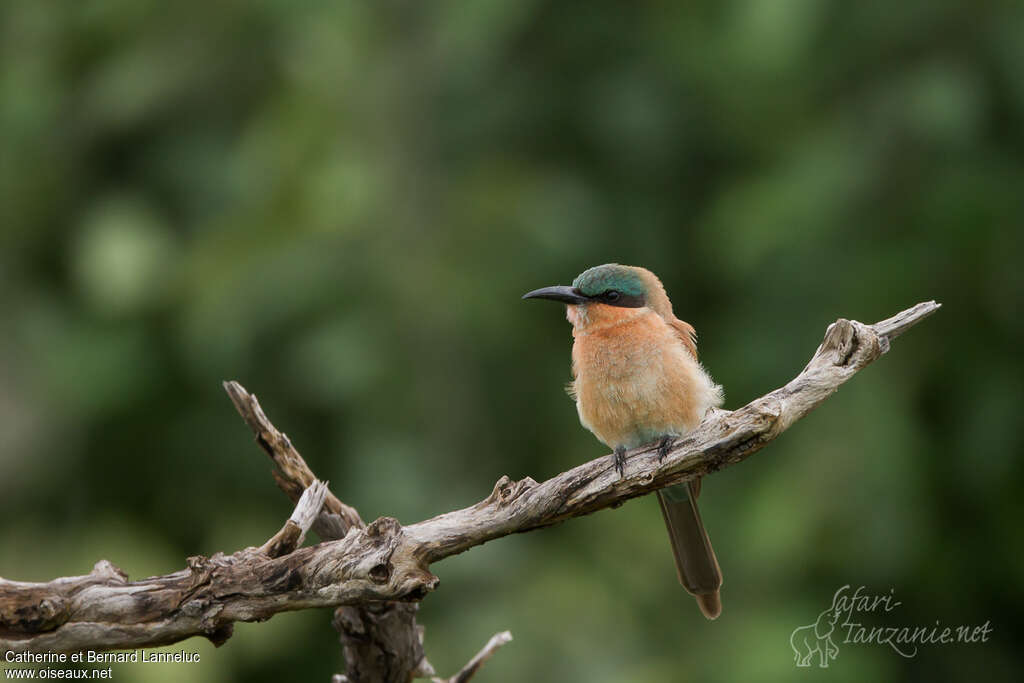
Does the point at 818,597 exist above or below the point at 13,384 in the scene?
below

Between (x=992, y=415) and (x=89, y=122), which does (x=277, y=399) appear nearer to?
(x=89, y=122)

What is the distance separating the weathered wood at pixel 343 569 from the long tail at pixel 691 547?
43.4 inches

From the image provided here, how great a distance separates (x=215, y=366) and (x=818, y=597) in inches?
124

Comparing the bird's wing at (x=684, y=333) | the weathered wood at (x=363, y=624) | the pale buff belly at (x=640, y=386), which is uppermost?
the bird's wing at (x=684, y=333)

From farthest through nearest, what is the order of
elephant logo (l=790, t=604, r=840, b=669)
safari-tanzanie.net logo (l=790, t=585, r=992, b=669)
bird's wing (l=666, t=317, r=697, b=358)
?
safari-tanzanie.net logo (l=790, t=585, r=992, b=669) < elephant logo (l=790, t=604, r=840, b=669) < bird's wing (l=666, t=317, r=697, b=358)

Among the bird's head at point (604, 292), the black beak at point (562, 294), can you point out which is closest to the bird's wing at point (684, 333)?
the bird's head at point (604, 292)

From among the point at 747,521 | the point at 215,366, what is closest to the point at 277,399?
the point at 215,366

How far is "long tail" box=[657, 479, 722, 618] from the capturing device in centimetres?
425

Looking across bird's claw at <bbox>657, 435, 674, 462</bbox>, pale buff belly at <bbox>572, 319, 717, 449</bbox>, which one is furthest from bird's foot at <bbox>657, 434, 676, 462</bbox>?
pale buff belly at <bbox>572, 319, 717, 449</bbox>

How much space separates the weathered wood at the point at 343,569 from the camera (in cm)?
309

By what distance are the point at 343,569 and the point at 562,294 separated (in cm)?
144

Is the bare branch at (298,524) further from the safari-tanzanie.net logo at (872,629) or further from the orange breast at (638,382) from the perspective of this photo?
the safari-tanzanie.net logo at (872,629)

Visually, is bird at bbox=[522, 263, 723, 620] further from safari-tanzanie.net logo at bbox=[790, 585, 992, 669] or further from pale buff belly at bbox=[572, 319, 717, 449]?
safari-tanzanie.net logo at bbox=[790, 585, 992, 669]

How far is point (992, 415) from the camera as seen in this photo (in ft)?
17.9
